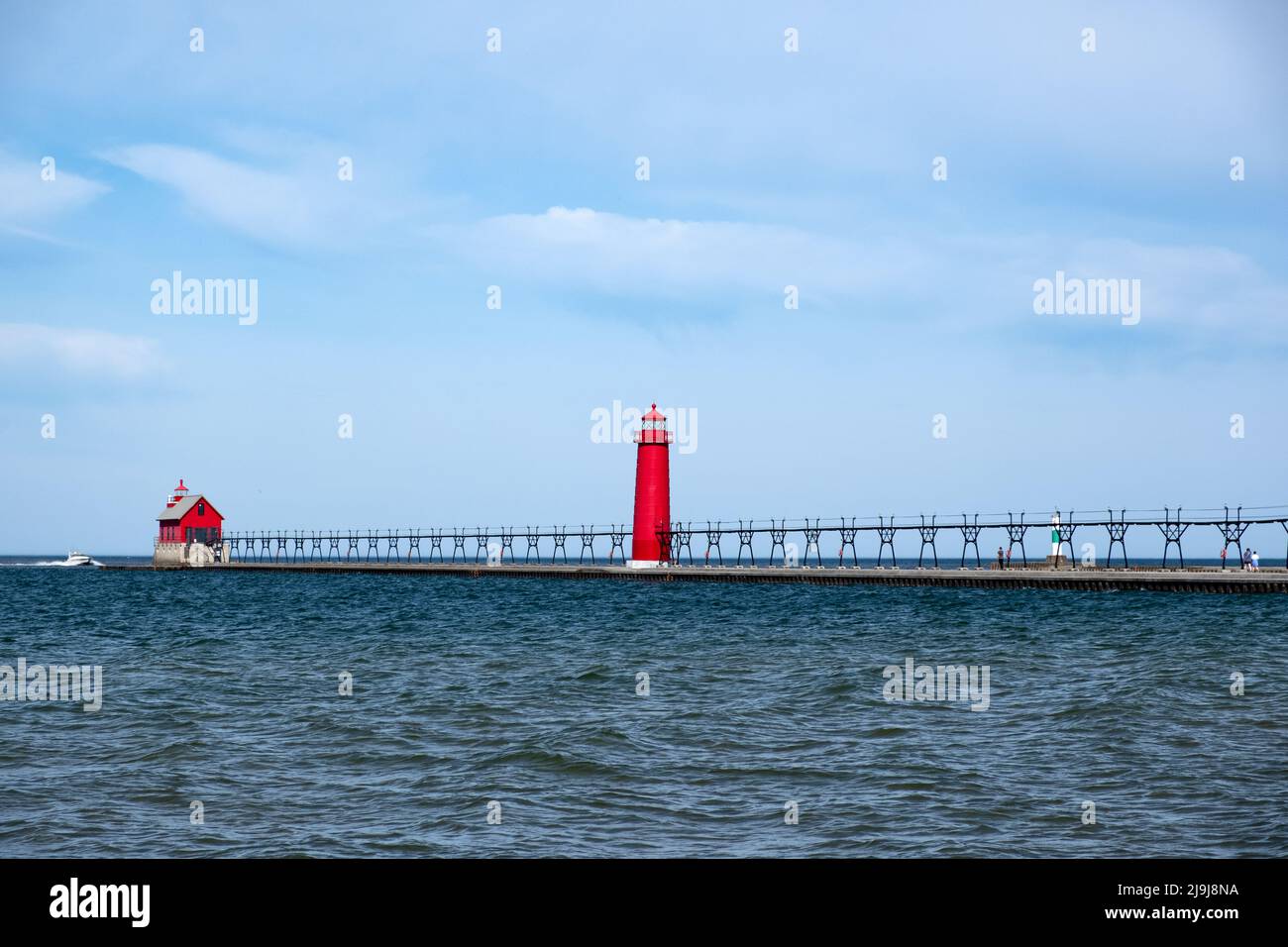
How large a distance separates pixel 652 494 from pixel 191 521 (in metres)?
59.7

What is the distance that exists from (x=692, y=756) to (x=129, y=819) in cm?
624

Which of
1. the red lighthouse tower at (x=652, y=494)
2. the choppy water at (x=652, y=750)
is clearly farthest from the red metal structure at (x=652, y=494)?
the choppy water at (x=652, y=750)

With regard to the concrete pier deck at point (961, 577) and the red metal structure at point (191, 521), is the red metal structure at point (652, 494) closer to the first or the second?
the concrete pier deck at point (961, 577)

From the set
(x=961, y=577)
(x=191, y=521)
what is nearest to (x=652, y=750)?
(x=961, y=577)

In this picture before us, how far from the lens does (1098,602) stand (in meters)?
47.9

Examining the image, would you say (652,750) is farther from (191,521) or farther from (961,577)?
(191,521)

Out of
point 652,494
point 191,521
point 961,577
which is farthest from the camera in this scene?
point 191,521

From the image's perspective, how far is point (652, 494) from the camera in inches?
2532

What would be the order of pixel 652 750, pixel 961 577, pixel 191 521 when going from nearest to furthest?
1. pixel 652 750
2. pixel 961 577
3. pixel 191 521

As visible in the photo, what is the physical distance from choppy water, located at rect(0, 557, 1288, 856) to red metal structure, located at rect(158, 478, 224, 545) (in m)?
79.9

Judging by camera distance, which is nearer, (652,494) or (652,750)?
(652,750)
